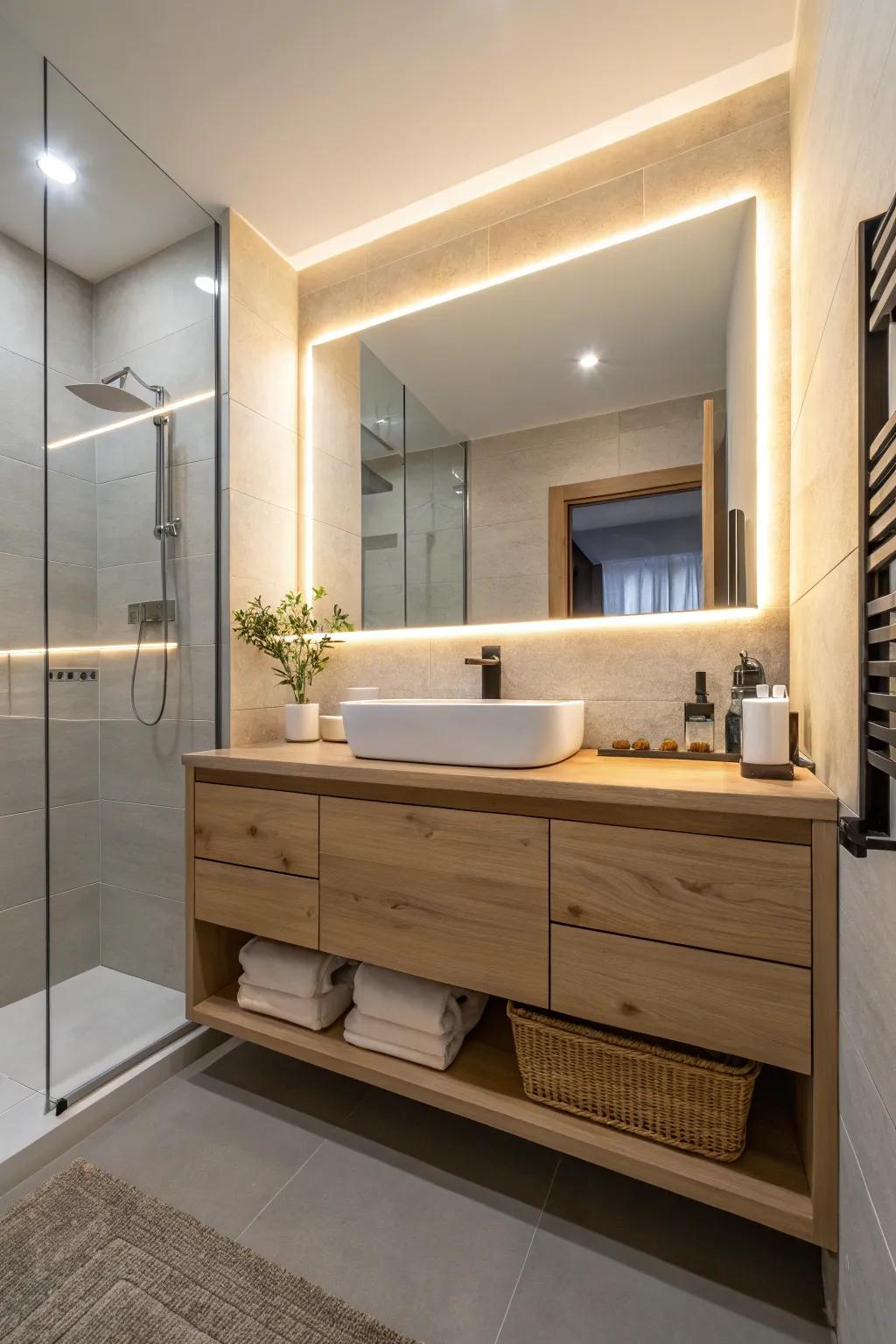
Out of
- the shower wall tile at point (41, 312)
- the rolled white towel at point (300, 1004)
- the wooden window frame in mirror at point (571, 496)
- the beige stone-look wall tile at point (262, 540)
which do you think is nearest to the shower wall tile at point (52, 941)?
the rolled white towel at point (300, 1004)

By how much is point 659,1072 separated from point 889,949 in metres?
0.69

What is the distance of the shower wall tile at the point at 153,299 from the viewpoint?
1.85 m

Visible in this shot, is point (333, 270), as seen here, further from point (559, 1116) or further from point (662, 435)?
point (559, 1116)

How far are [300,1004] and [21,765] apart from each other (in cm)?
106

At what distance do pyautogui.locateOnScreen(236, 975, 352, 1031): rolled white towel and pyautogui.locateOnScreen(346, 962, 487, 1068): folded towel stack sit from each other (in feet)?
0.28

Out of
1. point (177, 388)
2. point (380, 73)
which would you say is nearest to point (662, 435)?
point (380, 73)

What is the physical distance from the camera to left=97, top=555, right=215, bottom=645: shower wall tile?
1.82m

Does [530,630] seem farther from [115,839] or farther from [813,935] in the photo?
[115,839]

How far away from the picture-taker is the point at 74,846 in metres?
1.76

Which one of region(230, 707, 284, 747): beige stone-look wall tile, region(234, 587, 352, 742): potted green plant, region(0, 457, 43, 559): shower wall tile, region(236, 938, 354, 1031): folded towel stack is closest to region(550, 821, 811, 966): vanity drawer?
region(236, 938, 354, 1031): folded towel stack

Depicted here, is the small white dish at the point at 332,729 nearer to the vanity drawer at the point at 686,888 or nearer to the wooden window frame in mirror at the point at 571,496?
the wooden window frame in mirror at the point at 571,496

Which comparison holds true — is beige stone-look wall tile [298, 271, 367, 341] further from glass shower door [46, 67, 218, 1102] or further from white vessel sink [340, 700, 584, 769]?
white vessel sink [340, 700, 584, 769]

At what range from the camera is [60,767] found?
1720mm

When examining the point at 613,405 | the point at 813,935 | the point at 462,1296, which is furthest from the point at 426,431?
the point at 462,1296
